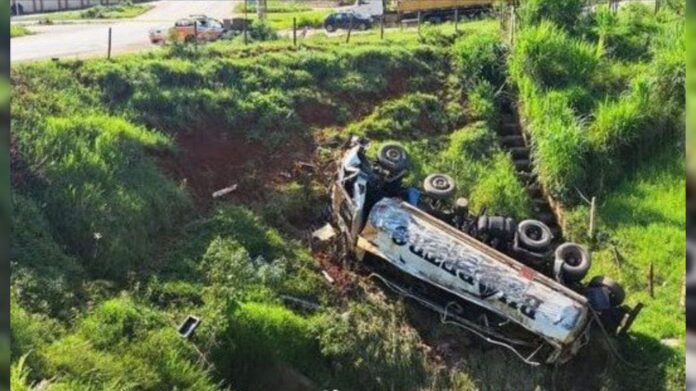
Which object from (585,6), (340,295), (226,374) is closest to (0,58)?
(226,374)

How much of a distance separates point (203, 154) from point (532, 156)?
6.59 m

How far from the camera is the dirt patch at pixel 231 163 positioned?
14781 mm

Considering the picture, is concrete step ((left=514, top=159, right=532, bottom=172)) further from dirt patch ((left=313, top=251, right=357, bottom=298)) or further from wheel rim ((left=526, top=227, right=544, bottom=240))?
dirt patch ((left=313, top=251, right=357, bottom=298))

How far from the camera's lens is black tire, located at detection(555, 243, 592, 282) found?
12.2m

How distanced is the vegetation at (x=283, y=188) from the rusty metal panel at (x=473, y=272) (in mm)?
927

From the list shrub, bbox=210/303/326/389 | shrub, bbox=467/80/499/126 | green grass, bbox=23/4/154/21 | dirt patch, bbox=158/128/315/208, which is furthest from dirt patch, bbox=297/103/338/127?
green grass, bbox=23/4/154/21

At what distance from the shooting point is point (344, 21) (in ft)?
99.9

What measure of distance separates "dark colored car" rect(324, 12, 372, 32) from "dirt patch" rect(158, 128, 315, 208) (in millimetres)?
14376

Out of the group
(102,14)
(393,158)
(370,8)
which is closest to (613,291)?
(393,158)

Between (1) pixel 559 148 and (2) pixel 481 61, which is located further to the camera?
(2) pixel 481 61

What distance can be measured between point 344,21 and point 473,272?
2029 cm

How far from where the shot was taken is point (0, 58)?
247 cm

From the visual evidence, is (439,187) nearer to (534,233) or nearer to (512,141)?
(534,233)

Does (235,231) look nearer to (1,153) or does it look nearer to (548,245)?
(548,245)
